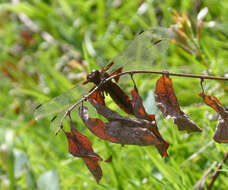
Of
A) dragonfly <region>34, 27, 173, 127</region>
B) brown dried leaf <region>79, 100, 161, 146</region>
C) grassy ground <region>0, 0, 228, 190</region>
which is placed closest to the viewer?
brown dried leaf <region>79, 100, 161, 146</region>

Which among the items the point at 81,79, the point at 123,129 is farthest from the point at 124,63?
the point at 81,79

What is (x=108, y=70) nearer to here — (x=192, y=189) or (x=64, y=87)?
(x=192, y=189)

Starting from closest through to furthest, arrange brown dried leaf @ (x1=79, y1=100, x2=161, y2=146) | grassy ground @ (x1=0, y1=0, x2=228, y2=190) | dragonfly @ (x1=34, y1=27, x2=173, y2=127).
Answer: brown dried leaf @ (x1=79, y1=100, x2=161, y2=146) → dragonfly @ (x1=34, y1=27, x2=173, y2=127) → grassy ground @ (x1=0, y1=0, x2=228, y2=190)

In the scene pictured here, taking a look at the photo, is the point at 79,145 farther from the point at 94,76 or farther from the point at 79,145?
the point at 94,76

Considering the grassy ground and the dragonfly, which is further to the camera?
the grassy ground

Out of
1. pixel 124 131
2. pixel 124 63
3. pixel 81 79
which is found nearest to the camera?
pixel 124 131

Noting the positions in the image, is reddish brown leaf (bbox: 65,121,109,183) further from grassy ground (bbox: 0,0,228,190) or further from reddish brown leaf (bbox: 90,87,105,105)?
grassy ground (bbox: 0,0,228,190)

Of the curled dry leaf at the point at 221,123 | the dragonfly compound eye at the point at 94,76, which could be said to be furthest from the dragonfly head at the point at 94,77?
the curled dry leaf at the point at 221,123

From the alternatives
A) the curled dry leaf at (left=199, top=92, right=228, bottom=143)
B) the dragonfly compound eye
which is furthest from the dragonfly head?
the curled dry leaf at (left=199, top=92, right=228, bottom=143)
